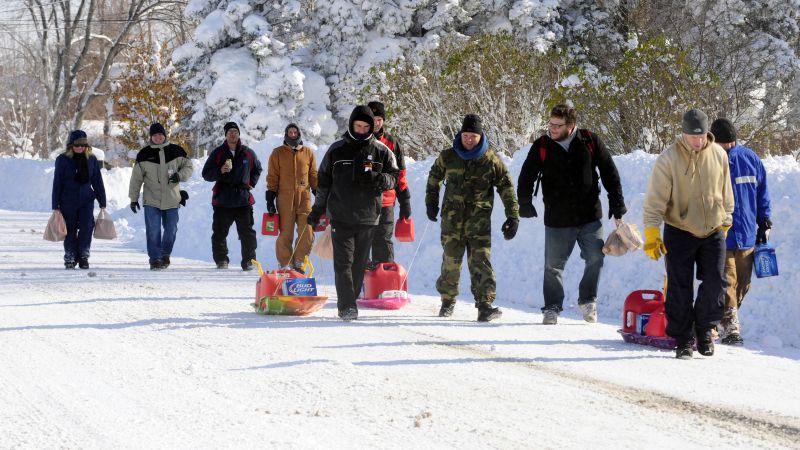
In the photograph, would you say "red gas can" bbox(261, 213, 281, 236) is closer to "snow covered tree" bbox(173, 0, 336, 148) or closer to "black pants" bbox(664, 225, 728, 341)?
"black pants" bbox(664, 225, 728, 341)

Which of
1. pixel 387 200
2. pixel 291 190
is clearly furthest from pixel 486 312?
pixel 291 190

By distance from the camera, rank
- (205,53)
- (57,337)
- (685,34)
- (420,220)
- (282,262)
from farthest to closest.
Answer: (205,53) < (685,34) < (420,220) < (282,262) < (57,337)

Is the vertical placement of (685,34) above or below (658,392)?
above

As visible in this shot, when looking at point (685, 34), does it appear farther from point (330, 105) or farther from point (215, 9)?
point (215, 9)

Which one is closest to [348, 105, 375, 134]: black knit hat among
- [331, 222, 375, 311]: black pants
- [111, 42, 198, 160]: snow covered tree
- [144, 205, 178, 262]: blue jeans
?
[331, 222, 375, 311]: black pants

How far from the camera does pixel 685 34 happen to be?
30297 millimetres

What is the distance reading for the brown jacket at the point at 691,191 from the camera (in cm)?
789

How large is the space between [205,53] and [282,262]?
22299mm

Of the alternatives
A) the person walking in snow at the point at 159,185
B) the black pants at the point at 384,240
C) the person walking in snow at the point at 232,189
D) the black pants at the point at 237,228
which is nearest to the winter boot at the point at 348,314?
the black pants at the point at 384,240

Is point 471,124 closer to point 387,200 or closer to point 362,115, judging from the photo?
point 362,115

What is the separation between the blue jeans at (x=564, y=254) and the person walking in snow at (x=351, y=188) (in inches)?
67.2

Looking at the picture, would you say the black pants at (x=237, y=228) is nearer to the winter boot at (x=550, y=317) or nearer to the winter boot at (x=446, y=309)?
the winter boot at (x=446, y=309)

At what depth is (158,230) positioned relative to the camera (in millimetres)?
14391

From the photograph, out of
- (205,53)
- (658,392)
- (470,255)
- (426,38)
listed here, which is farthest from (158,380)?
(205,53)
